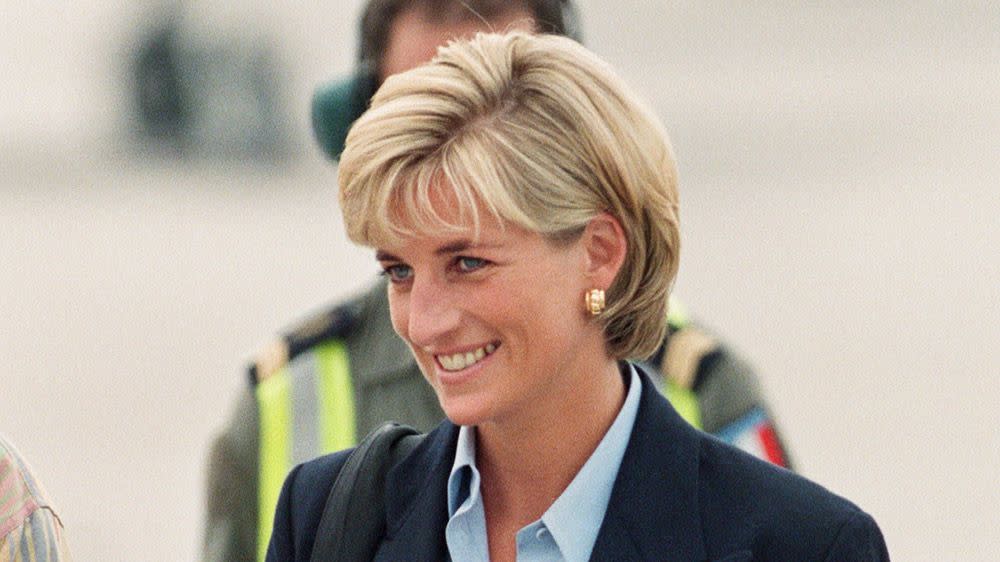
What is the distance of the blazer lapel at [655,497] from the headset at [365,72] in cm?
91

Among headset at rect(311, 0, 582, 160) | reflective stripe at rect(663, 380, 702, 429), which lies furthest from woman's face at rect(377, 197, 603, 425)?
headset at rect(311, 0, 582, 160)

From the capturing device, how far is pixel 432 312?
263 cm

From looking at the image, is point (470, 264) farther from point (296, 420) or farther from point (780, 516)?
point (296, 420)

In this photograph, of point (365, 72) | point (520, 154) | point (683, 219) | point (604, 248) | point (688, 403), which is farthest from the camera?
point (683, 219)

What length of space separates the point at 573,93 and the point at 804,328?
7.74 m

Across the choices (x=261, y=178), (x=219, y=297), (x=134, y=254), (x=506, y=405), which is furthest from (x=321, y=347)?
(x=261, y=178)

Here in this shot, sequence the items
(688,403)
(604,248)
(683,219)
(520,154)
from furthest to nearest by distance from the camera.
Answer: (683,219), (688,403), (604,248), (520,154)

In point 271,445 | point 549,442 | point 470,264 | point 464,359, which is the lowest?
point 271,445

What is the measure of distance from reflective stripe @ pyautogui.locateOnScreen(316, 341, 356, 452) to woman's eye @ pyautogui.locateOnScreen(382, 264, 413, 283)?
0.76 m

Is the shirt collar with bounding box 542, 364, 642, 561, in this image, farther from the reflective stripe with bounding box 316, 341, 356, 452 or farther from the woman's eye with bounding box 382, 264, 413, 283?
the reflective stripe with bounding box 316, 341, 356, 452

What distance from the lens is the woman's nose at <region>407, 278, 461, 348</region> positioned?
8.61 feet

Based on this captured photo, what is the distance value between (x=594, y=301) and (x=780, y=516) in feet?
1.13

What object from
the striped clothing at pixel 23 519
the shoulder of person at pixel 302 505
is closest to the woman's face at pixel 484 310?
the shoulder of person at pixel 302 505

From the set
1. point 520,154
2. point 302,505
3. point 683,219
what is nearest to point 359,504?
point 302,505
